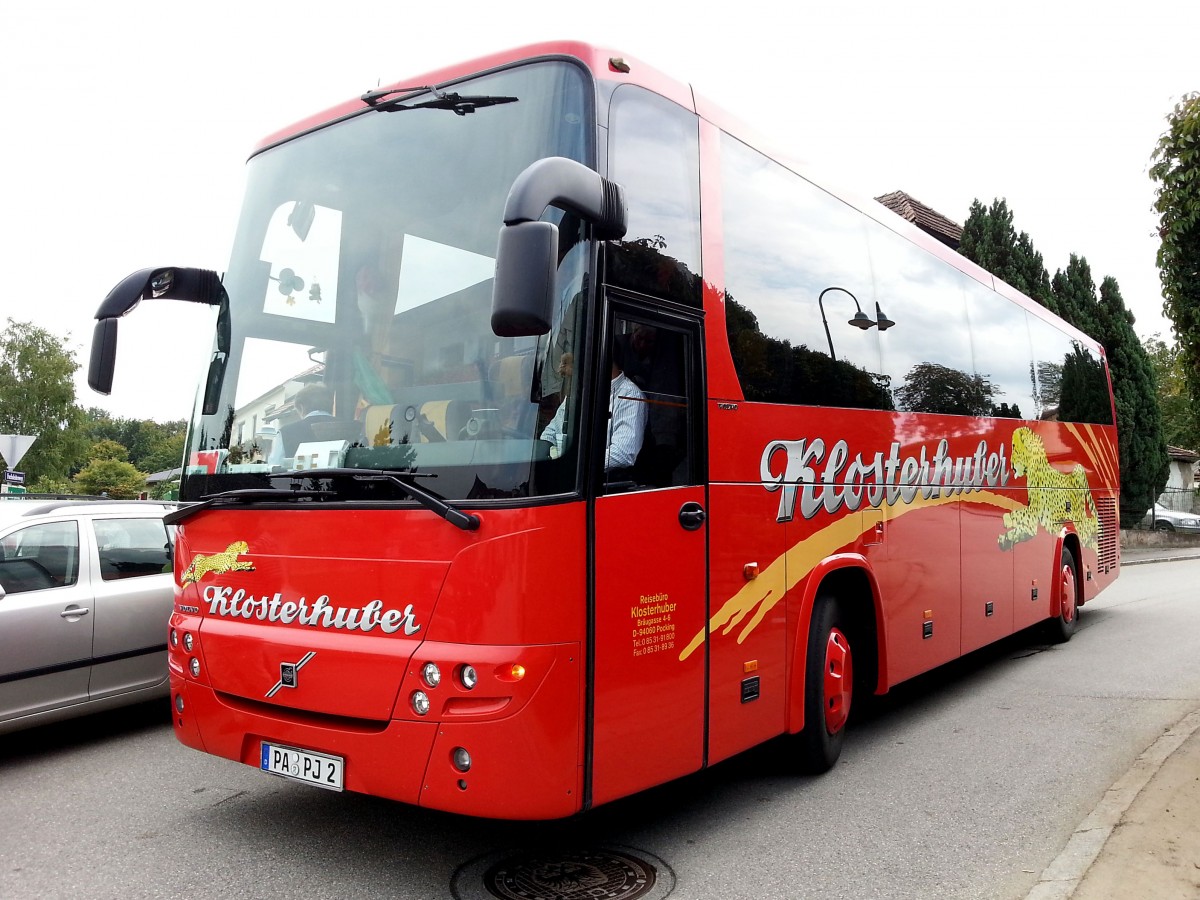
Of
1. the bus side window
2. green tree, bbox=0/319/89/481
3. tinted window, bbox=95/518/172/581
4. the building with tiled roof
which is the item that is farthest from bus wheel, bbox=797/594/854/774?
green tree, bbox=0/319/89/481

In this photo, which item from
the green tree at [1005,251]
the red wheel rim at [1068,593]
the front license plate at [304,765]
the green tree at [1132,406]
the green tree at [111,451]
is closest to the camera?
the front license plate at [304,765]

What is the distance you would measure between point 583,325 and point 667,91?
57.2 inches

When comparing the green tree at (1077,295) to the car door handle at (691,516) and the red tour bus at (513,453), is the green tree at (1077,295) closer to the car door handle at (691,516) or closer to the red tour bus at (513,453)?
the red tour bus at (513,453)

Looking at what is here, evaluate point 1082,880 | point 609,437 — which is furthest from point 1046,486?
point 609,437

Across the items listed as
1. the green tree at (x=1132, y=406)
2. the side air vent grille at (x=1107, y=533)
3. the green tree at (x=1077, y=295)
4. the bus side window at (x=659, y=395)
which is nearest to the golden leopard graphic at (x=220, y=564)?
the bus side window at (x=659, y=395)

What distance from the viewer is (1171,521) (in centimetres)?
3309

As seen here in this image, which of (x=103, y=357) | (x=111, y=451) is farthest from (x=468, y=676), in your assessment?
(x=111, y=451)

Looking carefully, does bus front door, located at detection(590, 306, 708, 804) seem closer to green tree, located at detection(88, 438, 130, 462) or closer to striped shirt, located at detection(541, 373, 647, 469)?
striped shirt, located at detection(541, 373, 647, 469)

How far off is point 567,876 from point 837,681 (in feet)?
7.40

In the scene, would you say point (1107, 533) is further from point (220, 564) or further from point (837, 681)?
point (220, 564)

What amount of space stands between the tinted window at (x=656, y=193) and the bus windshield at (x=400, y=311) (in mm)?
239

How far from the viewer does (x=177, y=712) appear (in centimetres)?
467

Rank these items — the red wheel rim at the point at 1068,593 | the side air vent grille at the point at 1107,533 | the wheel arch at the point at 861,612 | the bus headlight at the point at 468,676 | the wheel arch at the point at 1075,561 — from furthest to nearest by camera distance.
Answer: the side air vent grille at the point at 1107,533 → the red wheel rim at the point at 1068,593 → the wheel arch at the point at 1075,561 → the wheel arch at the point at 861,612 → the bus headlight at the point at 468,676

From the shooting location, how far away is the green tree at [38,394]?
64062 mm
